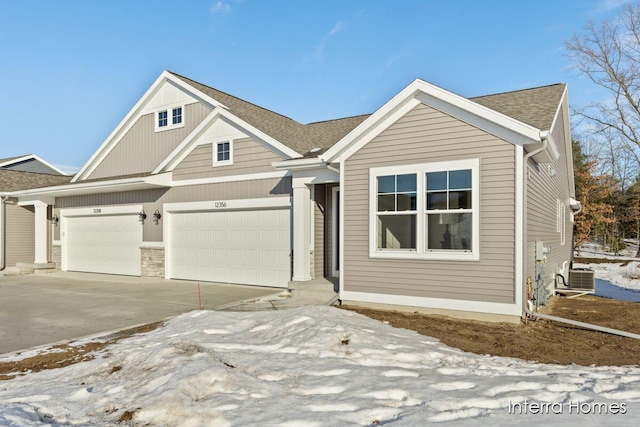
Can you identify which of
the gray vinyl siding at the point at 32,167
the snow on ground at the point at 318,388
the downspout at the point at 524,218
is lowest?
the snow on ground at the point at 318,388

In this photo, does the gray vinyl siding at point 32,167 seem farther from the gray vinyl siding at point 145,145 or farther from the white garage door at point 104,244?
the gray vinyl siding at point 145,145

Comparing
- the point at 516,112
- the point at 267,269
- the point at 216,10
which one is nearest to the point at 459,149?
the point at 516,112

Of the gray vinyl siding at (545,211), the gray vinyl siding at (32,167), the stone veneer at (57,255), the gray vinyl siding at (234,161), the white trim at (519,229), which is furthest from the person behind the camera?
the gray vinyl siding at (32,167)

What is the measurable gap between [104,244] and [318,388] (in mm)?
14309

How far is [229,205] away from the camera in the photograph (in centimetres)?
1248

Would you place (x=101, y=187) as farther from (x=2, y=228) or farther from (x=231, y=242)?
(x=2, y=228)

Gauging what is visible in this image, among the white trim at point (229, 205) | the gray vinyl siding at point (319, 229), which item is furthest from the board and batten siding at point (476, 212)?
the white trim at point (229, 205)

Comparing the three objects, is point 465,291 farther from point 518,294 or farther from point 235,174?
point 235,174

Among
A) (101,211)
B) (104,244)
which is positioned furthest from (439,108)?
(104,244)

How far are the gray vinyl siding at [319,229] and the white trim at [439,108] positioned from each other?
1.98 m

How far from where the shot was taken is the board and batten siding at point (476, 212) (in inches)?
290

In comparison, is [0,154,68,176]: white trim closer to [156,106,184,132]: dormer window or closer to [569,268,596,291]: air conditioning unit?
[156,106,184,132]: dormer window

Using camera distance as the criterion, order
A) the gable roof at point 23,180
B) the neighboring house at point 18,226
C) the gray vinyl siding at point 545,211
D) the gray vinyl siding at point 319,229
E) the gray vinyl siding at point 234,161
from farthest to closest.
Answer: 1. the gable roof at point 23,180
2. the neighboring house at point 18,226
3. the gray vinyl siding at point 234,161
4. the gray vinyl siding at point 319,229
5. the gray vinyl siding at point 545,211

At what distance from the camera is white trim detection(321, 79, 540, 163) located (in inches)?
285
